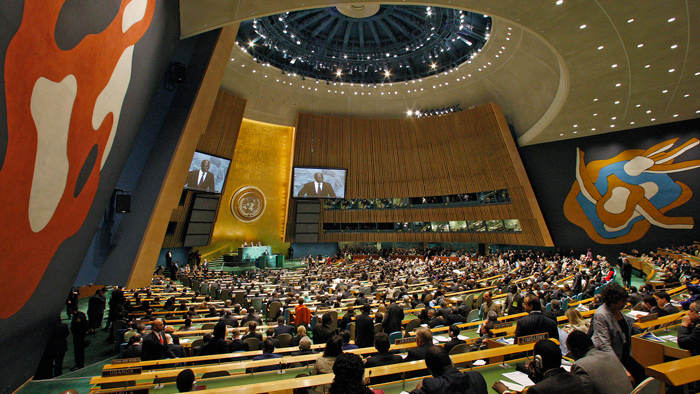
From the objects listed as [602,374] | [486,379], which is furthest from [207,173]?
[602,374]

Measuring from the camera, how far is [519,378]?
3.27 m

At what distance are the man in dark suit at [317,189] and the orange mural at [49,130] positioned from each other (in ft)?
69.7

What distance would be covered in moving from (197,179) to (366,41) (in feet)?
49.9

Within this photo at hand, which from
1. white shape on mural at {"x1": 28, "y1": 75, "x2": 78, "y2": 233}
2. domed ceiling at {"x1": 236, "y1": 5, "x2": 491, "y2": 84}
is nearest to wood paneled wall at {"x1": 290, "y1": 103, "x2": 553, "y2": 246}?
domed ceiling at {"x1": 236, "y1": 5, "x2": 491, "y2": 84}

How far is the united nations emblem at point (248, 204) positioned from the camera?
24.6 m

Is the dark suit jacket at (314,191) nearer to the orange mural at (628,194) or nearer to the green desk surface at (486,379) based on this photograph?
the orange mural at (628,194)

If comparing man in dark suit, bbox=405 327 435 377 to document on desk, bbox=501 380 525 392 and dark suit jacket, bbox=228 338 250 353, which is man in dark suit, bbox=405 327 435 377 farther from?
dark suit jacket, bbox=228 338 250 353

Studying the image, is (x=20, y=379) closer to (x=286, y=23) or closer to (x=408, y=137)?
(x=286, y=23)

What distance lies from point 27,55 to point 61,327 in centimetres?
462

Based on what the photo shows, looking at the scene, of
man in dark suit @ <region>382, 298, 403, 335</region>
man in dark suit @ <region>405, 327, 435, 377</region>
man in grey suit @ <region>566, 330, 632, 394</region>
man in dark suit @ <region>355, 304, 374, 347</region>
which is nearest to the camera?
man in grey suit @ <region>566, 330, 632, 394</region>

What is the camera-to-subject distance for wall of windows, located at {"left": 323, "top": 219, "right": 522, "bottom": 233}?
21.8m

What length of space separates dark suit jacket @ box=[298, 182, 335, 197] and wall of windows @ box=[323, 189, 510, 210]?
125cm

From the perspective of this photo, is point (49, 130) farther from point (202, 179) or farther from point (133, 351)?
point (202, 179)

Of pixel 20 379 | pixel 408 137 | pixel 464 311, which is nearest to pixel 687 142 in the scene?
pixel 408 137
